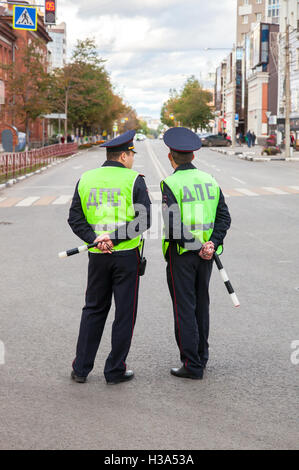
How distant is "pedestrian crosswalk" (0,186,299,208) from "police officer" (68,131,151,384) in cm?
1400

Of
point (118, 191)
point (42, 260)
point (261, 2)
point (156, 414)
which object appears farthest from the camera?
point (261, 2)

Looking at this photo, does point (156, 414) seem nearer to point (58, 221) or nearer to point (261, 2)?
point (58, 221)

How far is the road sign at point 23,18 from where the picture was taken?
71.5ft

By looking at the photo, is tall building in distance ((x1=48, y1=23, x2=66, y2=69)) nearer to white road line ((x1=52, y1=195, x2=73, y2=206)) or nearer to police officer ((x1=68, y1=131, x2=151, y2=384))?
white road line ((x1=52, y1=195, x2=73, y2=206))

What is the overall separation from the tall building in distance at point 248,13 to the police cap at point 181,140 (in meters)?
128

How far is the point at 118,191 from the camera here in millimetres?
4711

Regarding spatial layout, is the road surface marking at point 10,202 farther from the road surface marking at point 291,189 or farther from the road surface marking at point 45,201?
the road surface marking at point 291,189

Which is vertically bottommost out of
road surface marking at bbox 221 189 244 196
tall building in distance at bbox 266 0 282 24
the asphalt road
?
the asphalt road

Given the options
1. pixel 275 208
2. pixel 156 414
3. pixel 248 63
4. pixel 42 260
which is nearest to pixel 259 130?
pixel 248 63

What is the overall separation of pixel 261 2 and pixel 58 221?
123 m

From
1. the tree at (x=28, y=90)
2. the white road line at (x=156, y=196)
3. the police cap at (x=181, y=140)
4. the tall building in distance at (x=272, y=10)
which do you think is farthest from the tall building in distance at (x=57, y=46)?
the police cap at (x=181, y=140)

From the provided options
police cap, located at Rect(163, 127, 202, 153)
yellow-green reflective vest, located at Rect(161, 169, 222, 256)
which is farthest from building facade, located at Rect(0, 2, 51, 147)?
yellow-green reflective vest, located at Rect(161, 169, 222, 256)

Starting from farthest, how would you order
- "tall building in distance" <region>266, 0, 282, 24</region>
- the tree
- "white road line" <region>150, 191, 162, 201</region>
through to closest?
1. "tall building in distance" <region>266, 0, 282, 24</region>
2. the tree
3. "white road line" <region>150, 191, 162, 201</region>

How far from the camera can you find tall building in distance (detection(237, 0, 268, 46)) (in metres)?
129
